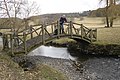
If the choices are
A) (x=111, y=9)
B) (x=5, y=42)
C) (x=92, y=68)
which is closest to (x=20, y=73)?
(x=5, y=42)

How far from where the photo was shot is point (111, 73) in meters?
18.3

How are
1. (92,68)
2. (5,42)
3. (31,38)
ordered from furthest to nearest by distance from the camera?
(31,38) < (92,68) < (5,42)

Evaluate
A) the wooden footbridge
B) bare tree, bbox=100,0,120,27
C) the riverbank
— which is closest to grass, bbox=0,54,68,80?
the riverbank

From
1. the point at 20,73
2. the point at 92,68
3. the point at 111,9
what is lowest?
the point at 92,68

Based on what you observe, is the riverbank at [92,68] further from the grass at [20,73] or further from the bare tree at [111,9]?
the bare tree at [111,9]

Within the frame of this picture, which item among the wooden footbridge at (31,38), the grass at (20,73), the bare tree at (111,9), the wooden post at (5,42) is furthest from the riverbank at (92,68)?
the bare tree at (111,9)

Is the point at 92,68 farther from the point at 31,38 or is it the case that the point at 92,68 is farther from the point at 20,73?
the point at 20,73

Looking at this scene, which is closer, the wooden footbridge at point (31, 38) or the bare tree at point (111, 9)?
the wooden footbridge at point (31, 38)

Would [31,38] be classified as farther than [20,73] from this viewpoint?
Yes

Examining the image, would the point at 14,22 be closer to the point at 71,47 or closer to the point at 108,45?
the point at 71,47

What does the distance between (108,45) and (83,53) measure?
318 cm

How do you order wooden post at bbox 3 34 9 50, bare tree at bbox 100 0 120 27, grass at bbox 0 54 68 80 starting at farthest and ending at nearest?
bare tree at bbox 100 0 120 27, wooden post at bbox 3 34 9 50, grass at bbox 0 54 68 80

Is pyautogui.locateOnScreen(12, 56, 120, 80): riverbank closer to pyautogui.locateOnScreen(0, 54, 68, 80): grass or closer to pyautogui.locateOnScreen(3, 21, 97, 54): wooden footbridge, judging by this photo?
pyautogui.locateOnScreen(3, 21, 97, 54): wooden footbridge

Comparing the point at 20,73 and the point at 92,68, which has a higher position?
the point at 20,73
